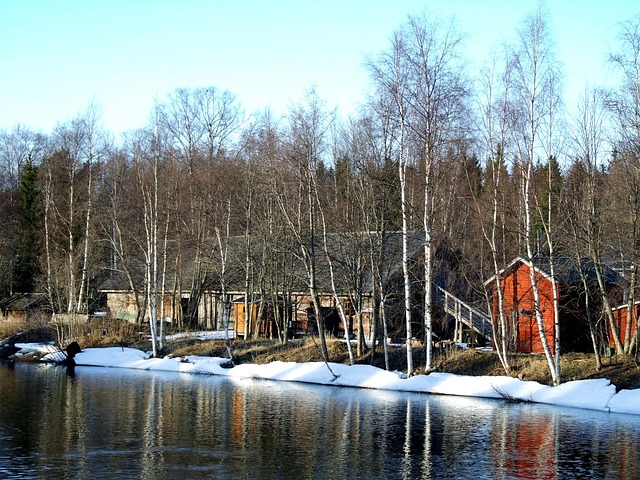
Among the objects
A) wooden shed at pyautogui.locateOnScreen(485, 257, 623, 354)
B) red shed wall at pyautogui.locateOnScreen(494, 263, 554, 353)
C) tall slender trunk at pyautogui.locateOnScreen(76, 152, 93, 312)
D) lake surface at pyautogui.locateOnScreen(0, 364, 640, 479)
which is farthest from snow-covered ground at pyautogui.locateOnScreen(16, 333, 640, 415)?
tall slender trunk at pyautogui.locateOnScreen(76, 152, 93, 312)

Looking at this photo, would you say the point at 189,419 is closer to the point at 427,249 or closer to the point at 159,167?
the point at 427,249

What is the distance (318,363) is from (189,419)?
1064 centimetres

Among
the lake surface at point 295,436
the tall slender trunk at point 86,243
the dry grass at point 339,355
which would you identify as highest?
the tall slender trunk at point 86,243

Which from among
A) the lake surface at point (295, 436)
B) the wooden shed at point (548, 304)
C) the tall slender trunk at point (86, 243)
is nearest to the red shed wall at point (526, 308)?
the wooden shed at point (548, 304)

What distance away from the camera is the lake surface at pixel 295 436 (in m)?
15.4

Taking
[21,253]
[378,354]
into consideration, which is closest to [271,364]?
[378,354]

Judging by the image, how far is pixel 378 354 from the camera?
32.5 m

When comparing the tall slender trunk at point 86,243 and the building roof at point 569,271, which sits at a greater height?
the tall slender trunk at point 86,243

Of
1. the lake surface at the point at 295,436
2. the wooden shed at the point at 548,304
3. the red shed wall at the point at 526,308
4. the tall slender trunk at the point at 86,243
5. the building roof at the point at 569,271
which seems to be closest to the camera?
the lake surface at the point at 295,436

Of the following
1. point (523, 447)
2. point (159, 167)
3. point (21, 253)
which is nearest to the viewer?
point (523, 447)

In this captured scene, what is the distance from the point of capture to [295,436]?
18.9 meters

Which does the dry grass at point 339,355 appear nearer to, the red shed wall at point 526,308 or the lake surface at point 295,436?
the red shed wall at point 526,308

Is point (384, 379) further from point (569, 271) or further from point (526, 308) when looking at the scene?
point (569, 271)

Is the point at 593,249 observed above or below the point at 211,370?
above
